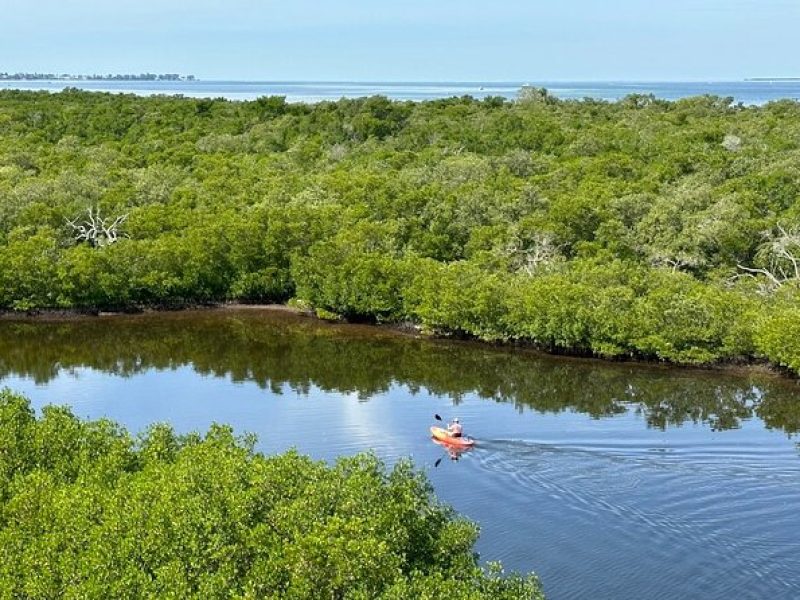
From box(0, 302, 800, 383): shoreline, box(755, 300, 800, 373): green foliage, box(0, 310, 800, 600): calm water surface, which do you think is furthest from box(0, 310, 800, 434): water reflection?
box(755, 300, 800, 373): green foliage

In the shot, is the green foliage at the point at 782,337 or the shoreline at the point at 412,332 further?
the shoreline at the point at 412,332

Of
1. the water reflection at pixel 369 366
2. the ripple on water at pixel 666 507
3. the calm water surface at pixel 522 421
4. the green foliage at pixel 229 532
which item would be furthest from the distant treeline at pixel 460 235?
the green foliage at pixel 229 532

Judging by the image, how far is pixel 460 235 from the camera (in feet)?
169

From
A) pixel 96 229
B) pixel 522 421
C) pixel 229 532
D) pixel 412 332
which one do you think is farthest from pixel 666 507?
pixel 96 229

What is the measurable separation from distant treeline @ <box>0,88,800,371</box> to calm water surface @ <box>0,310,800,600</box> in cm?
153

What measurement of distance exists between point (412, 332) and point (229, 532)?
28789 mm

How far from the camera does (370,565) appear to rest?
595 inches

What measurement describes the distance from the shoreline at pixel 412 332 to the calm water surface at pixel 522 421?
0.50 meters

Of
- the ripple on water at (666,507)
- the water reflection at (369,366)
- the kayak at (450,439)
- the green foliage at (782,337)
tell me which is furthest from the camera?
the green foliage at (782,337)

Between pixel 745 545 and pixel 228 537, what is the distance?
506 inches

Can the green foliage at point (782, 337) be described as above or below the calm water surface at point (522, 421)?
above

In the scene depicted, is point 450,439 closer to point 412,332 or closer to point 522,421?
point 522,421

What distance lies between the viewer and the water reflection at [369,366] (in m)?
33.9

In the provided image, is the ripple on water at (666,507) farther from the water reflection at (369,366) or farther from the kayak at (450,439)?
the water reflection at (369,366)
